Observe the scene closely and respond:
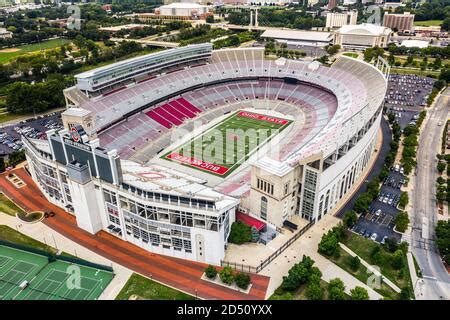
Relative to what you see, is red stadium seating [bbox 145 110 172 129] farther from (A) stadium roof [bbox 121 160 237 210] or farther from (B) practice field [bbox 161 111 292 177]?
(A) stadium roof [bbox 121 160 237 210]

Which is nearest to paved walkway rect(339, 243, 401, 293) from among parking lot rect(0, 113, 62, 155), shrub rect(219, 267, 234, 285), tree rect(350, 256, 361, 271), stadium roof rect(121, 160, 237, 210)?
tree rect(350, 256, 361, 271)

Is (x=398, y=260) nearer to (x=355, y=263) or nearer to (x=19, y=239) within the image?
(x=355, y=263)

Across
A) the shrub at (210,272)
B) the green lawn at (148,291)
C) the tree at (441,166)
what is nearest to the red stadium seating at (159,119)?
the green lawn at (148,291)

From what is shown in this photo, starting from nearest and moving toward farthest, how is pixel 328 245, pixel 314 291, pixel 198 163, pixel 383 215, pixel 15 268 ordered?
pixel 314 291 → pixel 328 245 → pixel 15 268 → pixel 383 215 → pixel 198 163

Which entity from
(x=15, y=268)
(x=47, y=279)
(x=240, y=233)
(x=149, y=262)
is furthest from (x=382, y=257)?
(x=15, y=268)

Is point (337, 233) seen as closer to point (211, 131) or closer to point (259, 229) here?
point (259, 229)

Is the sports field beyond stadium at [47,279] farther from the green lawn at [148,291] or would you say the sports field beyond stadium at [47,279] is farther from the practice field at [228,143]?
the practice field at [228,143]
